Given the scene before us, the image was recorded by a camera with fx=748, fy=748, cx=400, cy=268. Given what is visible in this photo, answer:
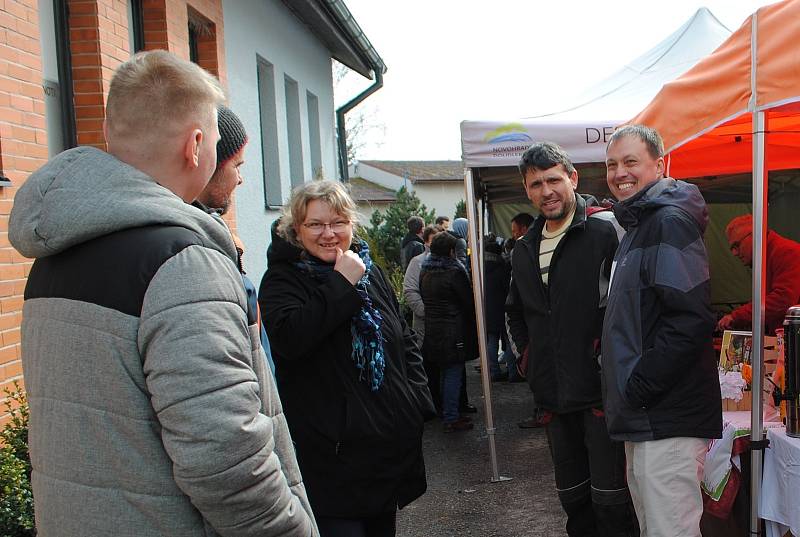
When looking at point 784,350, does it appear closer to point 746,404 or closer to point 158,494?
point 746,404

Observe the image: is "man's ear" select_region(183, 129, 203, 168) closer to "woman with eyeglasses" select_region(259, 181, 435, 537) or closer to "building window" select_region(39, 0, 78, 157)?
"woman with eyeglasses" select_region(259, 181, 435, 537)

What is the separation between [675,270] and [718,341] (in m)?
2.70

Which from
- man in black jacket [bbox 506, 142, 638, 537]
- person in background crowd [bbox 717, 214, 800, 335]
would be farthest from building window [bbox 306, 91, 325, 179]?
man in black jacket [bbox 506, 142, 638, 537]

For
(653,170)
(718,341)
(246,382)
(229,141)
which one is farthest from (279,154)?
(246,382)

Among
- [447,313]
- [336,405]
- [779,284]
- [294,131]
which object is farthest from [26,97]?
[294,131]

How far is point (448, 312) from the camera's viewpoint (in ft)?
23.2

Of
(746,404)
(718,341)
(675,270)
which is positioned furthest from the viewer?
(718,341)

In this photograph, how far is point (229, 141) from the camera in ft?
6.66

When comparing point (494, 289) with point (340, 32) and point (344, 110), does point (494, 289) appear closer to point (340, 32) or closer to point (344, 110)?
point (340, 32)

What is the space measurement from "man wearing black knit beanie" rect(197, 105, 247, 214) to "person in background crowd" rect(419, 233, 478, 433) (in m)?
5.01

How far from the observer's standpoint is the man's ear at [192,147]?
151 centimetres

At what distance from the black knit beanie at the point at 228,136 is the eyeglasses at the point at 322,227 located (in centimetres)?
78

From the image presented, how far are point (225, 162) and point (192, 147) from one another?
55 cm

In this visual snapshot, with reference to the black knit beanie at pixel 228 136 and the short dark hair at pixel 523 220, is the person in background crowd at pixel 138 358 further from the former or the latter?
the short dark hair at pixel 523 220
